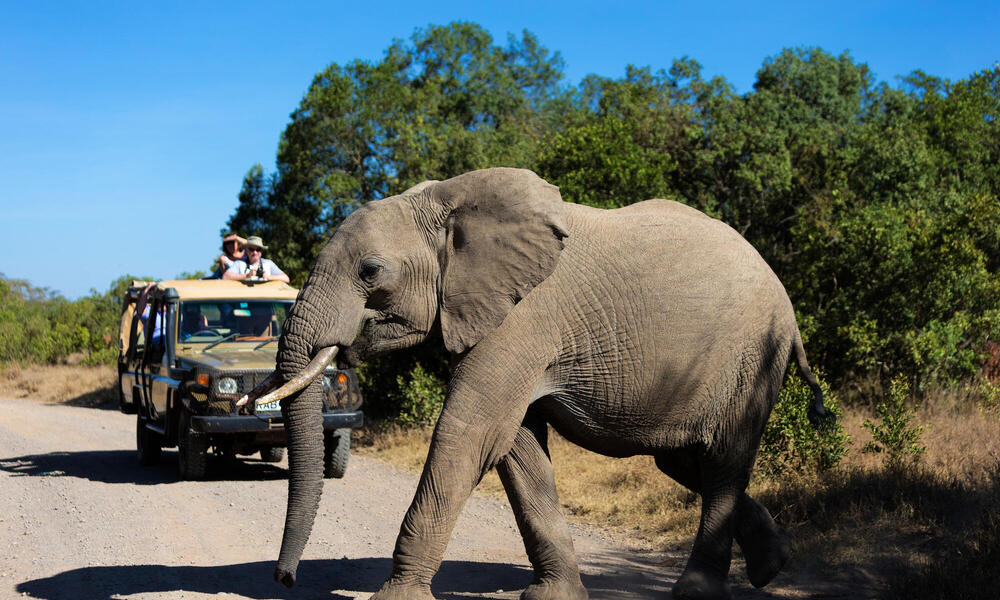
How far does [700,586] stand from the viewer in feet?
17.8

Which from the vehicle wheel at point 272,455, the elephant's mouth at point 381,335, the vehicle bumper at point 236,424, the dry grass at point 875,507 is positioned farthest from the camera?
the vehicle wheel at point 272,455

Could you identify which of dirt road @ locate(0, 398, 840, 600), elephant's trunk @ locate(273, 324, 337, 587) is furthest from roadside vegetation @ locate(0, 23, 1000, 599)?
elephant's trunk @ locate(273, 324, 337, 587)

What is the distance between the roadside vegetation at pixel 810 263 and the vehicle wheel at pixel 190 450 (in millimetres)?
2531

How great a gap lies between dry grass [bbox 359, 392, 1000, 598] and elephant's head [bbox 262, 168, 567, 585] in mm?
2898

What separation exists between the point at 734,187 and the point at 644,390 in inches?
497

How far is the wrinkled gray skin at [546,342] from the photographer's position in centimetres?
470

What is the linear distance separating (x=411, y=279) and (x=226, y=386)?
6058 millimetres

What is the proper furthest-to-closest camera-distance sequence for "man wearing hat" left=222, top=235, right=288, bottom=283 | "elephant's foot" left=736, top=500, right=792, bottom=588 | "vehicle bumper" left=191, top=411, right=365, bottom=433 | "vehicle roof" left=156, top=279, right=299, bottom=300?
"man wearing hat" left=222, top=235, right=288, bottom=283 → "vehicle roof" left=156, top=279, right=299, bottom=300 → "vehicle bumper" left=191, top=411, right=365, bottom=433 → "elephant's foot" left=736, top=500, right=792, bottom=588

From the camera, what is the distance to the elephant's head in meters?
4.69

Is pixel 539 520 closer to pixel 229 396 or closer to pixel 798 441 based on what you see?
pixel 798 441

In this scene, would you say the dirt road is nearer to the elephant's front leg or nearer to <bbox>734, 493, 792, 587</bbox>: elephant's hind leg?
<bbox>734, 493, 792, 587</bbox>: elephant's hind leg

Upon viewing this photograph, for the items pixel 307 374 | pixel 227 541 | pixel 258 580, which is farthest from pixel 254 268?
pixel 307 374

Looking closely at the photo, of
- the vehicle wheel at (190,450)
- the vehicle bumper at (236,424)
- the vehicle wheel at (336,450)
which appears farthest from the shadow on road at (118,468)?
the vehicle bumper at (236,424)

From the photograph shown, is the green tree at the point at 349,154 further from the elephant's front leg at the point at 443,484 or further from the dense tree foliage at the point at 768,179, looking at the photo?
the elephant's front leg at the point at 443,484
